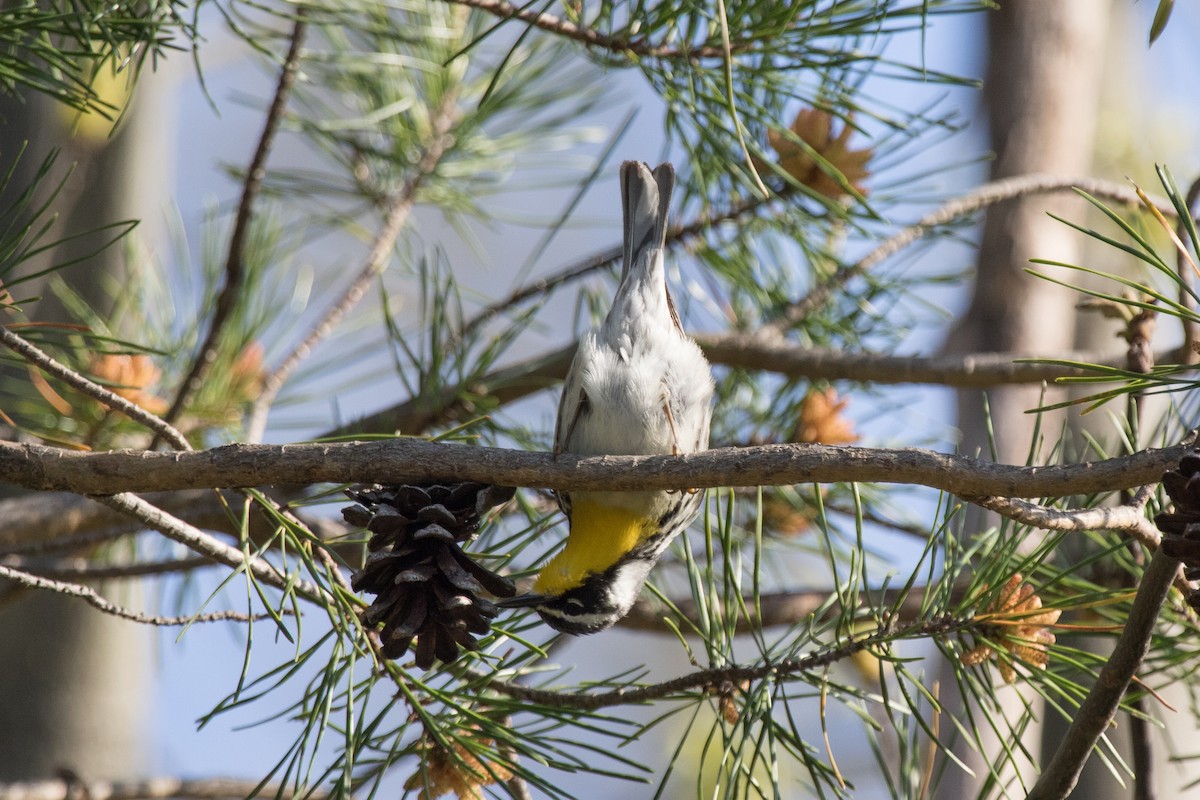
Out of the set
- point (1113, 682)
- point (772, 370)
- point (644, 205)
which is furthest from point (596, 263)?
point (1113, 682)

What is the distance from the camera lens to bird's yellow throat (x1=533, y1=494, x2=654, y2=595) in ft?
5.38

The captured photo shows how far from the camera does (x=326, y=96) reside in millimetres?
3025

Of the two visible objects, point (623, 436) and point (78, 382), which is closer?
point (78, 382)

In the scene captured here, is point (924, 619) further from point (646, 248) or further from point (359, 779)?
point (646, 248)

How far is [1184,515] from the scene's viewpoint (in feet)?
2.84

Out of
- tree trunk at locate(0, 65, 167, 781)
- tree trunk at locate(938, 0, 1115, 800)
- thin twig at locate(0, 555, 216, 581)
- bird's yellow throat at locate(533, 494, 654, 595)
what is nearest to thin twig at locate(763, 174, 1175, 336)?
bird's yellow throat at locate(533, 494, 654, 595)

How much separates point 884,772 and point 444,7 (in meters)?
1.78

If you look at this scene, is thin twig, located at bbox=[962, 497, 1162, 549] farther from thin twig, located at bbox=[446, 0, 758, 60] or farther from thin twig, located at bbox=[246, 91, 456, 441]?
thin twig, located at bbox=[246, 91, 456, 441]

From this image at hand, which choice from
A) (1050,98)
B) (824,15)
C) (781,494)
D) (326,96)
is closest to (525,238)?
(326,96)

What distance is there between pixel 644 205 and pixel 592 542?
61cm

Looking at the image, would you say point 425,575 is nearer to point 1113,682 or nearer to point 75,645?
point 1113,682

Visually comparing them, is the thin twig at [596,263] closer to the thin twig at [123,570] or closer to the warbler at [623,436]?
the warbler at [623,436]

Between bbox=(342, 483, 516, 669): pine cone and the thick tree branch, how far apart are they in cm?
7

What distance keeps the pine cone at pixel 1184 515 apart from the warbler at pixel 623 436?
0.81 meters
